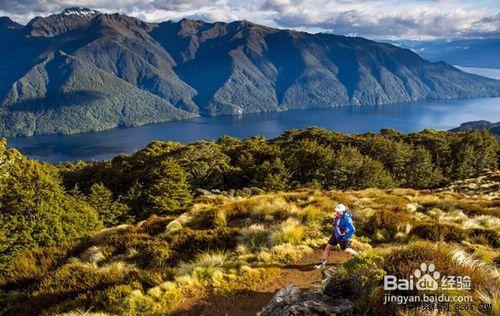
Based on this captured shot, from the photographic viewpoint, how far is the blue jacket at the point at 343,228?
12469mm

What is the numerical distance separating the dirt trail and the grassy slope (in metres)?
0.26

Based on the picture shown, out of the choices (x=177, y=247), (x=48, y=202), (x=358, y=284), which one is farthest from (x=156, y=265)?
(x=48, y=202)

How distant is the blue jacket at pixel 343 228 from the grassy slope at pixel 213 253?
0.91m

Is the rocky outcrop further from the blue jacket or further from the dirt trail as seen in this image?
the blue jacket

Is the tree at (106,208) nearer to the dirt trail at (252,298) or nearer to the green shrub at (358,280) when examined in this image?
the dirt trail at (252,298)

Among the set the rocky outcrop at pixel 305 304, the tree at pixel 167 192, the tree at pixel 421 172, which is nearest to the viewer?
the rocky outcrop at pixel 305 304

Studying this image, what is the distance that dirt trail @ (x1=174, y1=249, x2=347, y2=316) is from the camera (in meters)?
9.34

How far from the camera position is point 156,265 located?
12773 mm

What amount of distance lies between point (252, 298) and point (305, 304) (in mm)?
2753

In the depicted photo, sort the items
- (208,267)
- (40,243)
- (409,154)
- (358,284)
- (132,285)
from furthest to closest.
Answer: (409,154) → (40,243) → (208,267) → (132,285) → (358,284)

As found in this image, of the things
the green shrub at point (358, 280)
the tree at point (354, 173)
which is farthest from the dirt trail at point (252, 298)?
the tree at point (354, 173)

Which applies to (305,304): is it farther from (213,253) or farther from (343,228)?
(213,253)

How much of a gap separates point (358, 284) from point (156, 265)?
7625mm

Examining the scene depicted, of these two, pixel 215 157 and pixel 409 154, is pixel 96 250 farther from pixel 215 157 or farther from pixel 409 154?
pixel 409 154
